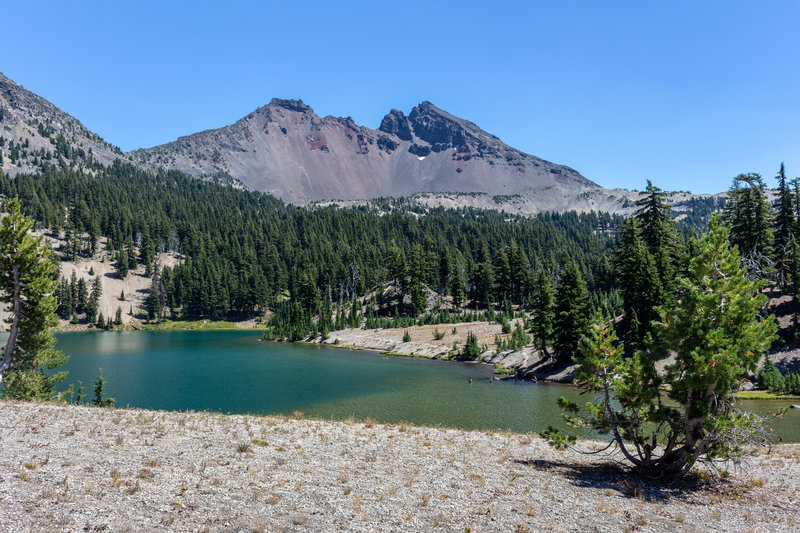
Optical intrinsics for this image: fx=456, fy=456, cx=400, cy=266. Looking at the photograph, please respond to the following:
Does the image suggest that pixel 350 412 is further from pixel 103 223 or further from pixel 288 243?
pixel 103 223

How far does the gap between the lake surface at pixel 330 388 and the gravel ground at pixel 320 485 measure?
14877 millimetres

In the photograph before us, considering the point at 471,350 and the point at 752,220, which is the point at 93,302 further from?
the point at 752,220

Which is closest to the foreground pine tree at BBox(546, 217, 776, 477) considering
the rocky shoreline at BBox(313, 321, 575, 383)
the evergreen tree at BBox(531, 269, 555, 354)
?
the rocky shoreline at BBox(313, 321, 575, 383)

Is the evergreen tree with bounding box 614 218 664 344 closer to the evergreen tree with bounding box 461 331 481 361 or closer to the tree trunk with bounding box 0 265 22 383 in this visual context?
the evergreen tree with bounding box 461 331 481 361

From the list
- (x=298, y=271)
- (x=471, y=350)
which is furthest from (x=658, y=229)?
(x=298, y=271)

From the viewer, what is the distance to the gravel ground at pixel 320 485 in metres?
12.5

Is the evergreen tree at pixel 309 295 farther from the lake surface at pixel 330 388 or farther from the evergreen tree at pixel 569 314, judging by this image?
the evergreen tree at pixel 569 314

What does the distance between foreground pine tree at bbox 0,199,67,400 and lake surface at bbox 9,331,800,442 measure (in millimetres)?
11798

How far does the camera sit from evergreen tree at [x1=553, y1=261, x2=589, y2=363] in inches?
2384

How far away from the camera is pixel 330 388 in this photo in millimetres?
53000

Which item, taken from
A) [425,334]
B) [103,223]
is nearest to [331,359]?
[425,334]

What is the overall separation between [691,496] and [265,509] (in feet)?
50.0

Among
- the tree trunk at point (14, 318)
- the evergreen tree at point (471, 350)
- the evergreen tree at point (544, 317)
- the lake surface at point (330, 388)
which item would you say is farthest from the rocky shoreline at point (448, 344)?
the tree trunk at point (14, 318)

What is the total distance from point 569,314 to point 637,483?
147ft
